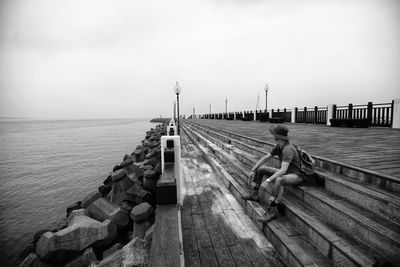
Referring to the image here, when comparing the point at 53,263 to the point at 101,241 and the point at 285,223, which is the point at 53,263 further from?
the point at 285,223

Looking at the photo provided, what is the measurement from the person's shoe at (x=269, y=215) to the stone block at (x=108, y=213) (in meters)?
3.25

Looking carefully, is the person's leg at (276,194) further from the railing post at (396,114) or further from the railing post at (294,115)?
the railing post at (294,115)

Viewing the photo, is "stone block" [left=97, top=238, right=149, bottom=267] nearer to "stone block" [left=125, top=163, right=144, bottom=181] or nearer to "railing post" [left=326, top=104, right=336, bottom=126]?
"stone block" [left=125, top=163, right=144, bottom=181]

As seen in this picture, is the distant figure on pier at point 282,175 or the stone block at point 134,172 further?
the stone block at point 134,172

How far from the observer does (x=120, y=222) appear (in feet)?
14.7

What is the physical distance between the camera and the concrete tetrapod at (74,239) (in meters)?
3.75

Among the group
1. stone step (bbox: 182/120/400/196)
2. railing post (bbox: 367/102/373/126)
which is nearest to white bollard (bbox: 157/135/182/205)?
stone step (bbox: 182/120/400/196)

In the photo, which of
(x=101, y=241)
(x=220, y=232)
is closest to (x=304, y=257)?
(x=220, y=232)

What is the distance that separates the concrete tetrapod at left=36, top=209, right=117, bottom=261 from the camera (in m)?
3.75

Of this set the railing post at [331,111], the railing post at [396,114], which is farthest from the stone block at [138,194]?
the railing post at [331,111]

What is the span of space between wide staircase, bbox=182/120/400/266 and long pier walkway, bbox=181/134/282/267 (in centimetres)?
17

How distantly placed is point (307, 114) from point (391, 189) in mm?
16017

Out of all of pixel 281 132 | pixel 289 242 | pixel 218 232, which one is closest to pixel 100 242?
pixel 218 232

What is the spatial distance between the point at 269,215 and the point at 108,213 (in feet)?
14.2
